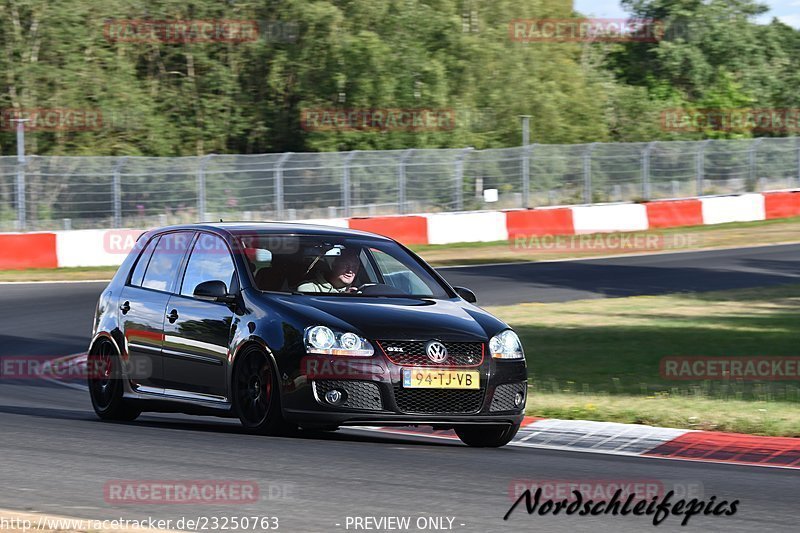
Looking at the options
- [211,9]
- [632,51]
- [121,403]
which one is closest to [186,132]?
[211,9]

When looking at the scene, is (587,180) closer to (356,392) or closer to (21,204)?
(21,204)

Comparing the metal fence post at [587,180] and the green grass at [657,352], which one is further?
the metal fence post at [587,180]

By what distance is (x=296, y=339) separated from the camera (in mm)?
8781

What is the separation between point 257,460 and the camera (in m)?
8.06

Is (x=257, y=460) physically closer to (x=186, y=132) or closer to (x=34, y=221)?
(x=34, y=221)

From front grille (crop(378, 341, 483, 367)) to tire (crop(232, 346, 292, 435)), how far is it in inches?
29.8

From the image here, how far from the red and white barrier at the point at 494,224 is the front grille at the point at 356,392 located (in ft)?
58.9

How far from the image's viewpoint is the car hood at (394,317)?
882 centimetres

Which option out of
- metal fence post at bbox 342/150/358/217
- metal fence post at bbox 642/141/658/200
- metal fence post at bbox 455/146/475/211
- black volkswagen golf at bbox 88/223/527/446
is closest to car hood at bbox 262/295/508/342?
black volkswagen golf at bbox 88/223/527/446

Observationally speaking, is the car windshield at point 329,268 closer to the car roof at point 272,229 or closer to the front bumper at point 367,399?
the car roof at point 272,229

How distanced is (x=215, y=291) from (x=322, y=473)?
6.82 ft

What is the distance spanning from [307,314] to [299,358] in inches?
13.2

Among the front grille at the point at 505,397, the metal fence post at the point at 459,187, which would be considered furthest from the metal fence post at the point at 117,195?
the front grille at the point at 505,397

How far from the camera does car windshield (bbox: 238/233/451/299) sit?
961cm
